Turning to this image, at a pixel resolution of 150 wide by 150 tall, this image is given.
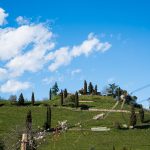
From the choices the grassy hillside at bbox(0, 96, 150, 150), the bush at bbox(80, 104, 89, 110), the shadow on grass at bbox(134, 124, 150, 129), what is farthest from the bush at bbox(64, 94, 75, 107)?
the shadow on grass at bbox(134, 124, 150, 129)

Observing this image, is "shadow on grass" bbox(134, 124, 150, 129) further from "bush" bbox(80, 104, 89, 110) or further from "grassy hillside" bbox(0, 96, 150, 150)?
"bush" bbox(80, 104, 89, 110)

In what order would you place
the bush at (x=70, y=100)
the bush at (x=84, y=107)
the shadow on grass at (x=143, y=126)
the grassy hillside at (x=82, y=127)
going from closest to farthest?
1. the grassy hillside at (x=82, y=127)
2. the shadow on grass at (x=143, y=126)
3. the bush at (x=84, y=107)
4. the bush at (x=70, y=100)

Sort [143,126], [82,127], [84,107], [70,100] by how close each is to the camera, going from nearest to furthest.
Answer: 1. [82,127]
2. [143,126]
3. [84,107]
4. [70,100]

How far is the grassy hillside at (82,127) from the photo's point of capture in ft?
239

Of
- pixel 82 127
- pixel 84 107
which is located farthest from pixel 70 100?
pixel 82 127

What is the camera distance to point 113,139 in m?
79.9

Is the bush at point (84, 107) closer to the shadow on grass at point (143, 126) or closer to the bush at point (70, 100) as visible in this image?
the bush at point (70, 100)

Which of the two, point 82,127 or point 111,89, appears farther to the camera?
point 111,89

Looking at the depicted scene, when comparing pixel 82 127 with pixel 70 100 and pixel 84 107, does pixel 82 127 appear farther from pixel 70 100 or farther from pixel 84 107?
pixel 70 100

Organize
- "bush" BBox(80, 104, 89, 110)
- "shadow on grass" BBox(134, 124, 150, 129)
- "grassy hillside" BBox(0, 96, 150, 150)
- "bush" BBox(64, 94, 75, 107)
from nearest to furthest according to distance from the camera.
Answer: "grassy hillside" BBox(0, 96, 150, 150) → "shadow on grass" BBox(134, 124, 150, 129) → "bush" BBox(80, 104, 89, 110) → "bush" BBox(64, 94, 75, 107)

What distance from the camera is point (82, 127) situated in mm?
93188

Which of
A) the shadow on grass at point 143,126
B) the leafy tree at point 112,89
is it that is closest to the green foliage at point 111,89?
the leafy tree at point 112,89

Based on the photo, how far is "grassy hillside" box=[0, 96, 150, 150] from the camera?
2869 inches

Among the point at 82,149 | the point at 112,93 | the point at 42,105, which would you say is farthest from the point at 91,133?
the point at 112,93
